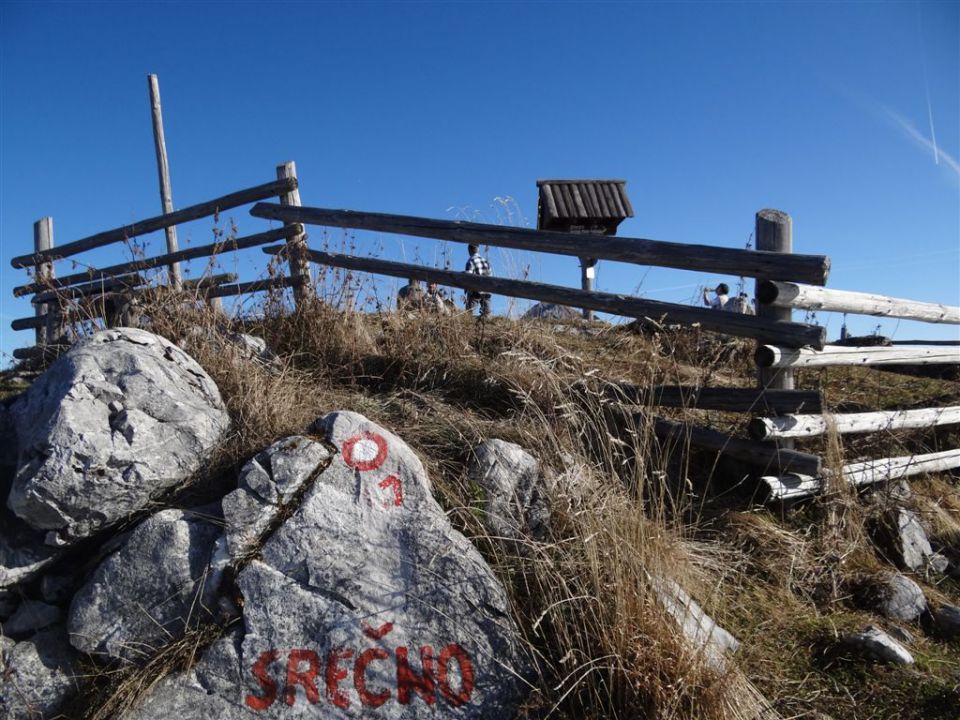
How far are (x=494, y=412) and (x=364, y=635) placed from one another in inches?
82.3

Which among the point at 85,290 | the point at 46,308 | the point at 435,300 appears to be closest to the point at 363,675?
the point at 435,300

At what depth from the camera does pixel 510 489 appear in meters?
3.47

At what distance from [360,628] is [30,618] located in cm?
159

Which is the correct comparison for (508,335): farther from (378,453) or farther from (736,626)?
(736,626)

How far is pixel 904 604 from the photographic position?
12.9 feet

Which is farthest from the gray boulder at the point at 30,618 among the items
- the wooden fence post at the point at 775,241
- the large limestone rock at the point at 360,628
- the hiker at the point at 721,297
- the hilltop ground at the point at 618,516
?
the hiker at the point at 721,297

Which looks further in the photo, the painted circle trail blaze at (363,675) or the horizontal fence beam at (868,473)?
the horizontal fence beam at (868,473)

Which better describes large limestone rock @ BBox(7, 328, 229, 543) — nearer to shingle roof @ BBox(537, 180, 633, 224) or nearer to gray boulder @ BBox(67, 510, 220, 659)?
gray boulder @ BBox(67, 510, 220, 659)

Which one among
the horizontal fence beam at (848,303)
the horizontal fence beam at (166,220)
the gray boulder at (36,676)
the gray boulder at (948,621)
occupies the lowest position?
the gray boulder at (948,621)

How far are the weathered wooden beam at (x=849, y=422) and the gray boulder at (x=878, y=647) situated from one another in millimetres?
1182

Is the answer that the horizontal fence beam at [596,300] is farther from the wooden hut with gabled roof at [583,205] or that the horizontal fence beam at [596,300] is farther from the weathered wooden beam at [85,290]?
the wooden hut with gabled roof at [583,205]

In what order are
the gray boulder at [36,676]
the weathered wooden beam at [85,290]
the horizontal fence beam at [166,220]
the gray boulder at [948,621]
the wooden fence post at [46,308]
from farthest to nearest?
the wooden fence post at [46,308] → the weathered wooden beam at [85,290] → the horizontal fence beam at [166,220] → the gray boulder at [948,621] → the gray boulder at [36,676]

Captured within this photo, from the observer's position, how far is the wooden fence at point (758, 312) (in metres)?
4.25

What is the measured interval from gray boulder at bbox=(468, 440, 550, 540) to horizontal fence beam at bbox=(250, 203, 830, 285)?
1.75m
